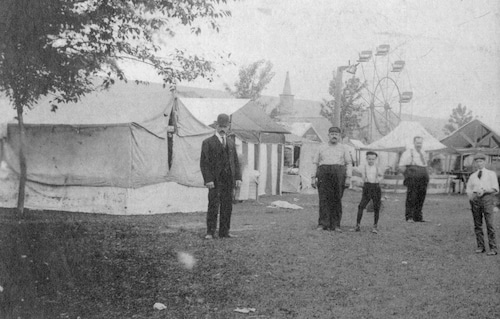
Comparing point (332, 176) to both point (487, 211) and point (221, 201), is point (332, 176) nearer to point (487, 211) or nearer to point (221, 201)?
point (221, 201)

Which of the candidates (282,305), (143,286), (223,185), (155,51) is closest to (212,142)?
(223,185)

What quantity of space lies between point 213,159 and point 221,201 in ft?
2.20

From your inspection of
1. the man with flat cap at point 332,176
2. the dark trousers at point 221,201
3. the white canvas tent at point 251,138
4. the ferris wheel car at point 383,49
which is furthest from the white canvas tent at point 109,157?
the ferris wheel car at point 383,49

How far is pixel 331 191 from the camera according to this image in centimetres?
1008

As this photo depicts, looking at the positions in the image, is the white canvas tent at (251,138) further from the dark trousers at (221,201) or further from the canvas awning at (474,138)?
→ the canvas awning at (474,138)

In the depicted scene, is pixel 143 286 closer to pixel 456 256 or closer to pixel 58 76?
pixel 58 76

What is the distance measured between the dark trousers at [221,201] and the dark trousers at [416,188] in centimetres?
501

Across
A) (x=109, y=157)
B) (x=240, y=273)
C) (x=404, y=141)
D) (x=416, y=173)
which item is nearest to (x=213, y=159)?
(x=240, y=273)

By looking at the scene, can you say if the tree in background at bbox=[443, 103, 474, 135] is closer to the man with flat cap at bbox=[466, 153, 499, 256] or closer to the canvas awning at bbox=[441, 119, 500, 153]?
the canvas awning at bbox=[441, 119, 500, 153]

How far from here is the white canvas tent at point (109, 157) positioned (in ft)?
40.9

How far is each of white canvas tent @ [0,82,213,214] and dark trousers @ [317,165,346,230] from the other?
14.4ft

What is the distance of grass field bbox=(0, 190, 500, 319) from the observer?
5098 millimetres

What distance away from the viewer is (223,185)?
8750 mm

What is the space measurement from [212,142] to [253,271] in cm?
277
